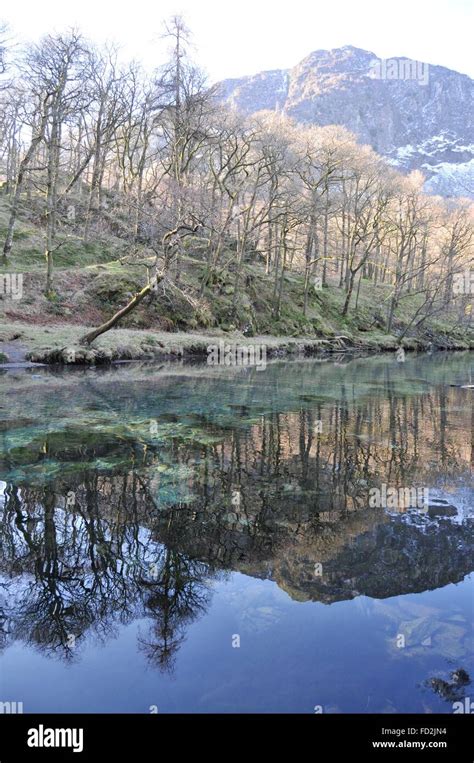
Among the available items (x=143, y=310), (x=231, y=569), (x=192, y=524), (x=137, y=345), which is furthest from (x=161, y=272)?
(x=231, y=569)

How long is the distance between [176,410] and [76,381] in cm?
541

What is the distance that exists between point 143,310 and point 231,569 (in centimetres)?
2560

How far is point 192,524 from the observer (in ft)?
19.0

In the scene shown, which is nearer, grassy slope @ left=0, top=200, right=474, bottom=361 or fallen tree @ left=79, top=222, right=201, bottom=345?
fallen tree @ left=79, top=222, right=201, bottom=345

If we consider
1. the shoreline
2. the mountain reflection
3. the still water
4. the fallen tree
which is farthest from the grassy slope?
the still water

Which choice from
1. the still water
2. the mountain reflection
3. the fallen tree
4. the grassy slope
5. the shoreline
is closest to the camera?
the still water

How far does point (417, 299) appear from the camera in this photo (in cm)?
5831

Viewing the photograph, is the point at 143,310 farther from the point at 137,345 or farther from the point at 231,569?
the point at 231,569

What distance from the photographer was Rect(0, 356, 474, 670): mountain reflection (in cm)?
423

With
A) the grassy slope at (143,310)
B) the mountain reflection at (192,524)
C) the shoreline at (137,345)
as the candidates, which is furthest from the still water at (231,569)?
the grassy slope at (143,310)

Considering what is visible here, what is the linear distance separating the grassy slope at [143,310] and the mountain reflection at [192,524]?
13.7m

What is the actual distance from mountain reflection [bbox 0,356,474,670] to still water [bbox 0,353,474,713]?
0.08 ft

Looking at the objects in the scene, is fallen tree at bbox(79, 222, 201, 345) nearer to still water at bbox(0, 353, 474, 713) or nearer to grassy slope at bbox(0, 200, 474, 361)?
grassy slope at bbox(0, 200, 474, 361)
